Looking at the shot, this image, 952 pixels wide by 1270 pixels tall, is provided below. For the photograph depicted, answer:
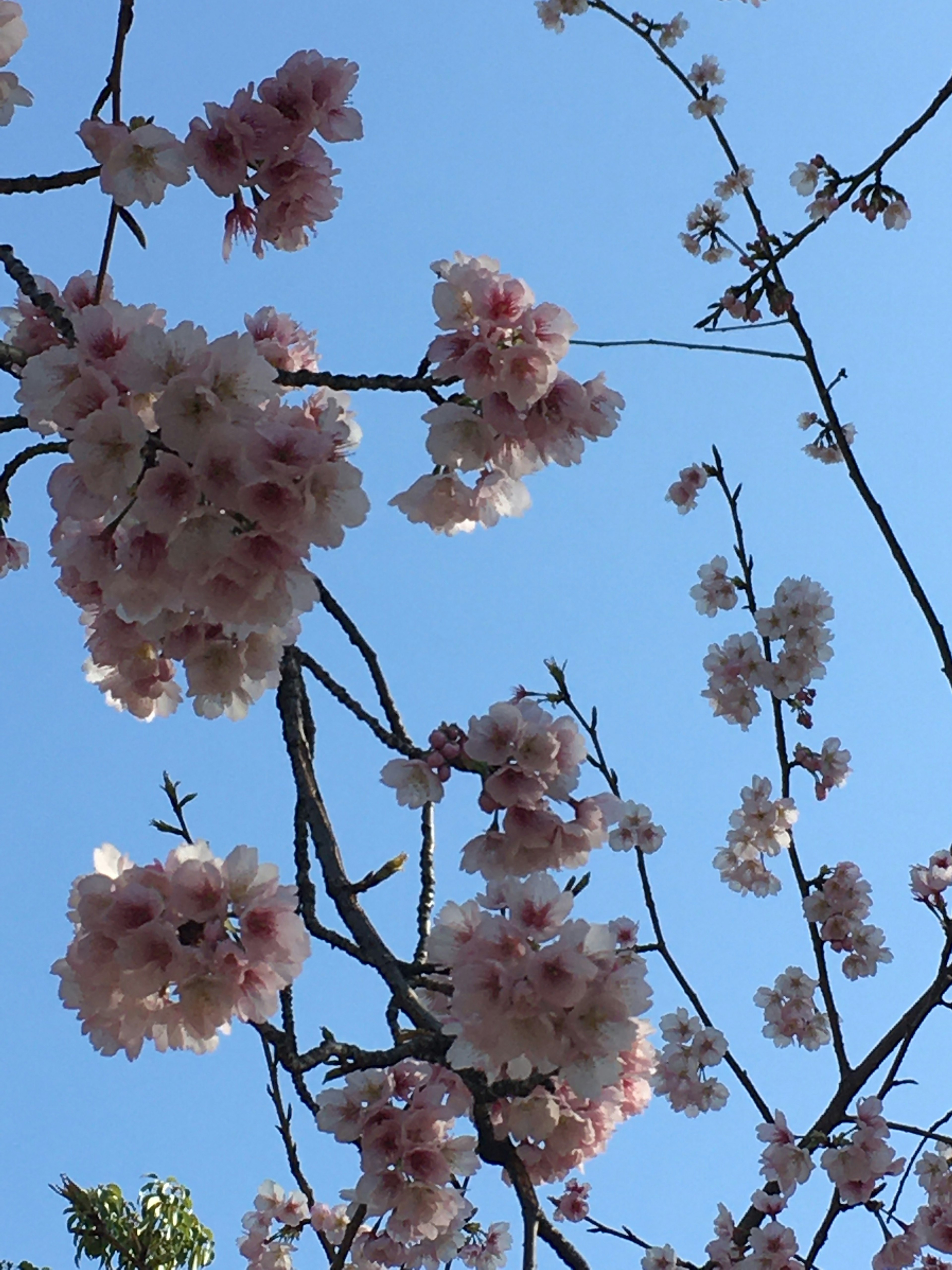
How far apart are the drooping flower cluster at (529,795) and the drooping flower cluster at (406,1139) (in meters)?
0.35

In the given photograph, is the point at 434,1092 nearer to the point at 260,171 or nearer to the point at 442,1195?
the point at 442,1195

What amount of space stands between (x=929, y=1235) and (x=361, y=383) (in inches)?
121

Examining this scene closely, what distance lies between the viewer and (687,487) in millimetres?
5730

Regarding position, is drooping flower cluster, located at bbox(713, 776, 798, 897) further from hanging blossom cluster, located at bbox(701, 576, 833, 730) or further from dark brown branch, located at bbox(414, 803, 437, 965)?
dark brown branch, located at bbox(414, 803, 437, 965)

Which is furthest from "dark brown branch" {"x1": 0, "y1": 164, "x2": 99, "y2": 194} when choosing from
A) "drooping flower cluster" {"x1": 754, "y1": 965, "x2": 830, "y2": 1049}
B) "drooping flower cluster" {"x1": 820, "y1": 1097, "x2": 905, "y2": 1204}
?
"drooping flower cluster" {"x1": 754, "y1": 965, "x2": 830, "y2": 1049}

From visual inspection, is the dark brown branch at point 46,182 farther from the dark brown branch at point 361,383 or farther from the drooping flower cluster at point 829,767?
the drooping flower cluster at point 829,767

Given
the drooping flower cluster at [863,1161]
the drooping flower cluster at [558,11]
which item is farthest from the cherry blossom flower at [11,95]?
the drooping flower cluster at [558,11]

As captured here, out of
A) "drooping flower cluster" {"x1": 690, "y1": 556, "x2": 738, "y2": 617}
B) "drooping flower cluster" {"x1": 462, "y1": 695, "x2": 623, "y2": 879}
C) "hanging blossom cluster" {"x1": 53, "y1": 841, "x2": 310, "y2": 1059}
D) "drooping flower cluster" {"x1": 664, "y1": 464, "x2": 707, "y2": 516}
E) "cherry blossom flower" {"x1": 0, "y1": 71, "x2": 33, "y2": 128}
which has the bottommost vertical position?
"hanging blossom cluster" {"x1": 53, "y1": 841, "x2": 310, "y2": 1059}

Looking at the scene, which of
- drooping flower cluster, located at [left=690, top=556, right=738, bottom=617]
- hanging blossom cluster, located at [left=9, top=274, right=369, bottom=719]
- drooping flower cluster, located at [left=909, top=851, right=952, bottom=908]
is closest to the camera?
hanging blossom cluster, located at [left=9, top=274, right=369, bottom=719]

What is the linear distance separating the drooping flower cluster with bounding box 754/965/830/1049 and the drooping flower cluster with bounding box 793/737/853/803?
Result: 0.77 m

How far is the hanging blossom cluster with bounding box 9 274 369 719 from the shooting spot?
141cm

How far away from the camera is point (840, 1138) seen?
128 inches

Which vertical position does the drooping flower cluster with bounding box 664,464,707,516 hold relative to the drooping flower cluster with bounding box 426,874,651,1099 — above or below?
above

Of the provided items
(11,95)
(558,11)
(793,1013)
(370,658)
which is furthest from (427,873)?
(558,11)
